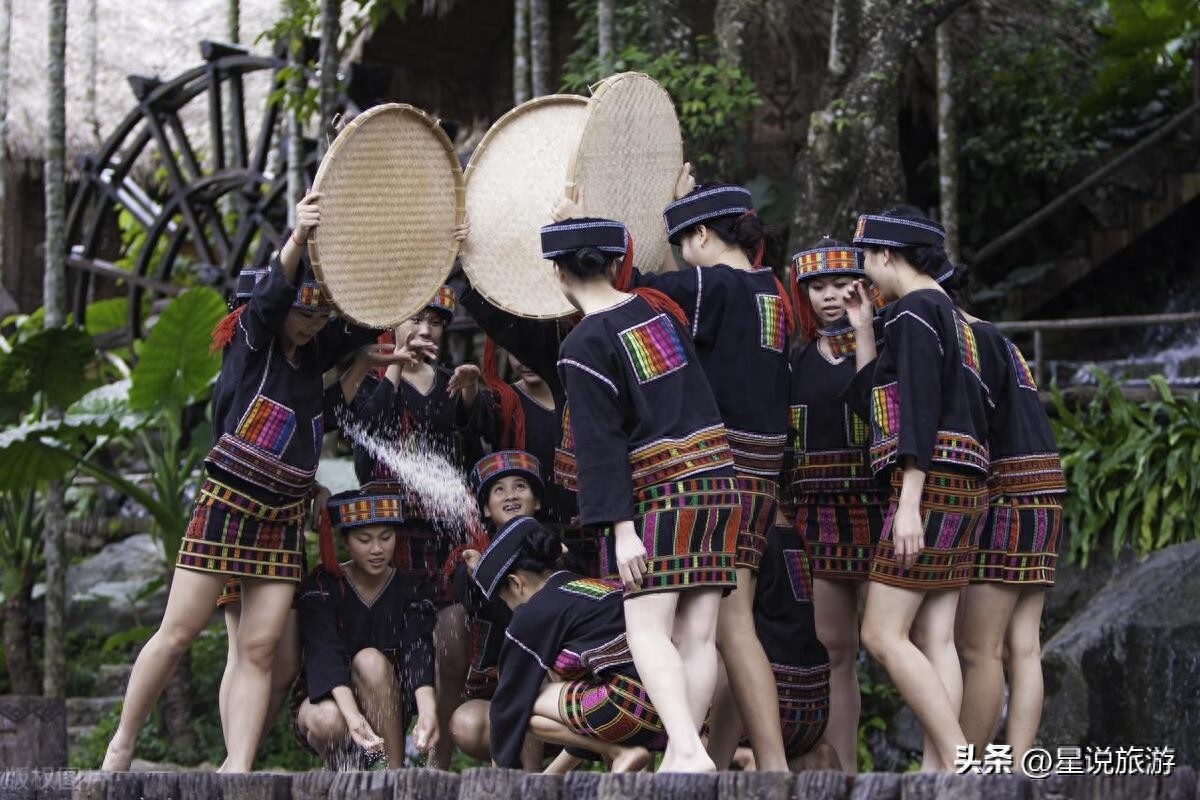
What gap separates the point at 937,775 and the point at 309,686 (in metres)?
2.70

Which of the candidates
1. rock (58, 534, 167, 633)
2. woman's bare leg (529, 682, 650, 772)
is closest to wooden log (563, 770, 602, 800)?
woman's bare leg (529, 682, 650, 772)

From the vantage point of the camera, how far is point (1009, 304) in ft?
45.9

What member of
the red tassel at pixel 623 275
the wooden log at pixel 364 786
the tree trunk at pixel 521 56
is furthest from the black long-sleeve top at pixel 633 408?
the tree trunk at pixel 521 56

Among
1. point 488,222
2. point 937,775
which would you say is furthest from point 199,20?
point 937,775

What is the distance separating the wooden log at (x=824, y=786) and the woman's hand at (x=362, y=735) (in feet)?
7.04

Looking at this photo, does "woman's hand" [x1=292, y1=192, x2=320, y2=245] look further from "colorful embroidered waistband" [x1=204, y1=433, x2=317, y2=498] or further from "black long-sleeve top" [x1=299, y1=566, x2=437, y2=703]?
"black long-sleeve top" [x1=299, y1=566, x2=437, y2=703]

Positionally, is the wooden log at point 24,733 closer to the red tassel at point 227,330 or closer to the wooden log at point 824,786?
the red tassel at point 227,330

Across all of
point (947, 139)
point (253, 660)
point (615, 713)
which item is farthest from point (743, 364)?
point (947, 139)

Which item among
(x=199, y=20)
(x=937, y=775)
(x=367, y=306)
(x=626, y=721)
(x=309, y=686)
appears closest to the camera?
(x=937, y=775)

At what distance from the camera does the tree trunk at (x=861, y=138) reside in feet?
31.6

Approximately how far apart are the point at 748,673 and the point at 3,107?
1194cm

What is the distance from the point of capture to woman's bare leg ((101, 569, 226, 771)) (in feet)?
18.2

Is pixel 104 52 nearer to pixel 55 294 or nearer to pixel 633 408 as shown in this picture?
pixel 55 294

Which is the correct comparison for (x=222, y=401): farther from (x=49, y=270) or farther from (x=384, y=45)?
(x=384, y=45)
